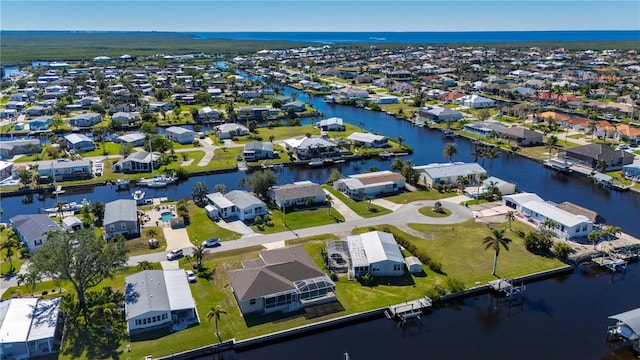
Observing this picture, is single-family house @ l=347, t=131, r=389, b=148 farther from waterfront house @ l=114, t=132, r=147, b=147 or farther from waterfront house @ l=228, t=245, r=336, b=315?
waterfront house @ l=228, t=245, r=336, b=315

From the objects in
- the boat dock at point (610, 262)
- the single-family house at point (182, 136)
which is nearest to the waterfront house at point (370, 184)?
the boat dock at point (610, 262)

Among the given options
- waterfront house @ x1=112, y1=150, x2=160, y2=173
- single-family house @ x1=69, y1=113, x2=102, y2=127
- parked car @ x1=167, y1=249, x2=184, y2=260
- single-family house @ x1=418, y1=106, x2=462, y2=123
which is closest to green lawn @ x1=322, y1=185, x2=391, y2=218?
parked car @ x1=167, y1=249, x2=184, y2=260

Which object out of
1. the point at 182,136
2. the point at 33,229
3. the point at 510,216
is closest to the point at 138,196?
the point at 33,229

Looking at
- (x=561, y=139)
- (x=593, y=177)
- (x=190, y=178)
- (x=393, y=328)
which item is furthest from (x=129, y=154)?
(x=561, y=139)

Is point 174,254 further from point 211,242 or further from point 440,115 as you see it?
point 440,115

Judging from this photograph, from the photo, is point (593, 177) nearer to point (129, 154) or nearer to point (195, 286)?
point (195, 286)

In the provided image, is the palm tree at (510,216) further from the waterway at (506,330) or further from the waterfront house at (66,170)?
the waterfront house at (66,170)
